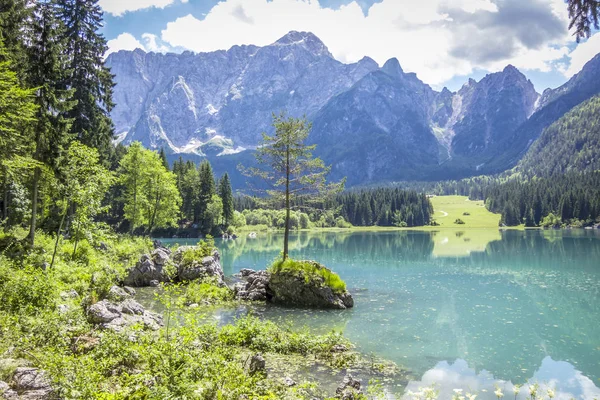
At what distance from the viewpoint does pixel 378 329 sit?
23328 millimetres

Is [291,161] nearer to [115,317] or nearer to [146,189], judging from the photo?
[115,317]

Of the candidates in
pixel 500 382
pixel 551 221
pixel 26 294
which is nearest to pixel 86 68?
pixel 26 294

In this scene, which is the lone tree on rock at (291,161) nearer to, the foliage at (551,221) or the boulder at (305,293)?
the boulder at (305,293)

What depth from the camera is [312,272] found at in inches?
1179

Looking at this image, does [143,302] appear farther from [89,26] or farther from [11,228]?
[89,26]

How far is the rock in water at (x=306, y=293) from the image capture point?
28.9m

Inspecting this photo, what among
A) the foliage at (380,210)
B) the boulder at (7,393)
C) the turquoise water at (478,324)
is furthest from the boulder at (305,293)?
the foliage at (380,210)

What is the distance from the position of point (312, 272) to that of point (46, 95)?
2112cm

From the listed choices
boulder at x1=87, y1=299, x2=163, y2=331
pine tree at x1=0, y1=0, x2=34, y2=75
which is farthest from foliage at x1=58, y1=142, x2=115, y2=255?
boulder at x1=87, y1=299, x2=163, y2=331

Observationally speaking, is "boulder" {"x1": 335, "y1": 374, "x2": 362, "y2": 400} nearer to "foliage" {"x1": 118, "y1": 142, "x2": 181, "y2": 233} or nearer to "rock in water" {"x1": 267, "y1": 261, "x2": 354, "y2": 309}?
"rock in water" {"x1": 267, "y1": 261, "x2": 354, "y2": 309}

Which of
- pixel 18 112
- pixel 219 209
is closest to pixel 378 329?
pixel 18 112

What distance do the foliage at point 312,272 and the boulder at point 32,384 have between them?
20951 mm

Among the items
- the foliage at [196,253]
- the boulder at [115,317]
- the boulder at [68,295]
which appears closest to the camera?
the boulder at [115,317]

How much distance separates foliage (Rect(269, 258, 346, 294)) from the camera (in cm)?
2959
